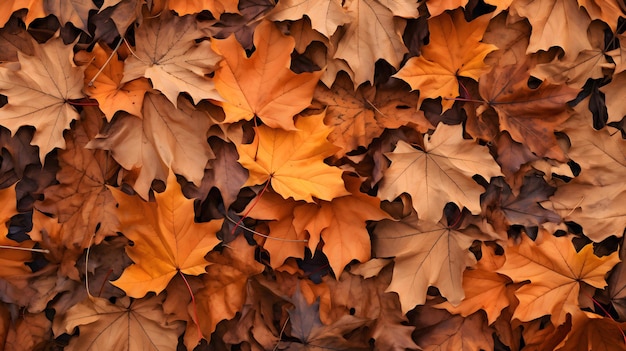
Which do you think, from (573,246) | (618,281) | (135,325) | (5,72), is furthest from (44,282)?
(618,281)

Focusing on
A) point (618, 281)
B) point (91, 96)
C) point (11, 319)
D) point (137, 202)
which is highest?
point (91, 96)

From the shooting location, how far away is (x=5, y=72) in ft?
3.63

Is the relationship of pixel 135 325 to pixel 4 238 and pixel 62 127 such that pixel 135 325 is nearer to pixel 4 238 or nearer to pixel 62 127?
pixel 4 238

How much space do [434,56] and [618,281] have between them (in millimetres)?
595

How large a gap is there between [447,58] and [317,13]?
0.28 meters

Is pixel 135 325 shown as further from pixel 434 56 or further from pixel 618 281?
pixel 618 281

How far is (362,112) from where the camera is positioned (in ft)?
Result: 3.87

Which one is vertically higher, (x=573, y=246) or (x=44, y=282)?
(x=573, y=246)

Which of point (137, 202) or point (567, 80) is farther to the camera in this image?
point (567, 80)

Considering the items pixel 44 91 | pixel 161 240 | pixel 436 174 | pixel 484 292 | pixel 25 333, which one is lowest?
pixel 25 333

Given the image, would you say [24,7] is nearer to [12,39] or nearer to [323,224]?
[12,39]

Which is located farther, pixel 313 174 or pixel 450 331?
pixel 450 331

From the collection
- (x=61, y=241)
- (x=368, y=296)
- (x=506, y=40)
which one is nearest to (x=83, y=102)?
(x=61, y=241)

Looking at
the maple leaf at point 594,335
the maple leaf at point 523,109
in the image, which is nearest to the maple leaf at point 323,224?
the maple leaf at point 523,109
